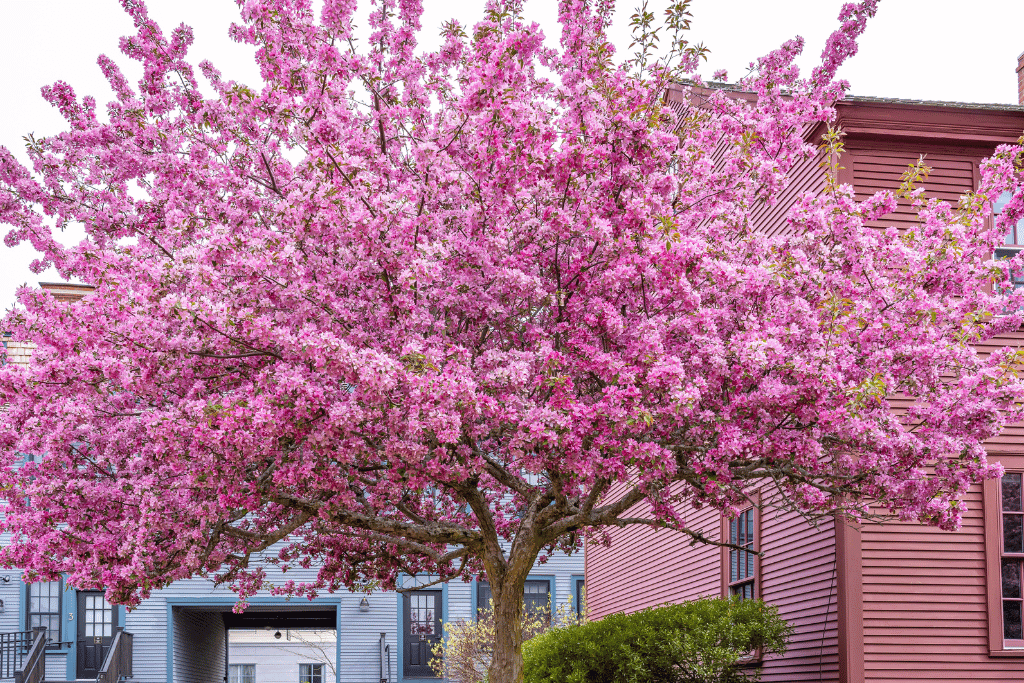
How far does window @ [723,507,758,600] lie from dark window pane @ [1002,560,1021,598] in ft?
10.0

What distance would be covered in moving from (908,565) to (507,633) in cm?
467

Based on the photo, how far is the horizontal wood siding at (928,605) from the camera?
36.4ft

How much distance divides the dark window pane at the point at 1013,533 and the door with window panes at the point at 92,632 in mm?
19472

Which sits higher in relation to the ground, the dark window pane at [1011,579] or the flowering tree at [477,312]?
the flowering tree at [477,312]

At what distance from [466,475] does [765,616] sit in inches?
172

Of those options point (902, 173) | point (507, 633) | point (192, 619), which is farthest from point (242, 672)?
point (902, 173)

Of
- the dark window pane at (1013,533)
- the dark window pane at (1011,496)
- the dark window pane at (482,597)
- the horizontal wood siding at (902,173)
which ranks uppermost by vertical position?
the horizontal wood siding at (902,173)

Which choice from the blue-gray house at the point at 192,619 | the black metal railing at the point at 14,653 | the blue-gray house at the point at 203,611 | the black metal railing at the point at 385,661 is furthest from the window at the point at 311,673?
the black metal railing at the point at 14,653

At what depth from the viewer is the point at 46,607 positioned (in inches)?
922

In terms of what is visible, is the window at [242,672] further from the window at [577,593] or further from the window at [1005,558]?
the window at [1005,558]

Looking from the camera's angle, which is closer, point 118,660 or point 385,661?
point 118,660

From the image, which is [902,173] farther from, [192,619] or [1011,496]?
[192,619]

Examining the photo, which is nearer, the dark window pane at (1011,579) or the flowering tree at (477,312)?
the flowering tree at (477,312)

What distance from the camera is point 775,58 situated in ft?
33.6
